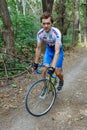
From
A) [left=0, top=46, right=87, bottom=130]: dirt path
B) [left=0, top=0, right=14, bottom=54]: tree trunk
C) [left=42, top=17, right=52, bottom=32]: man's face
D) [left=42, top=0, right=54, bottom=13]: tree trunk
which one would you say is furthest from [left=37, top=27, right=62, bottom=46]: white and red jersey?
[left=42, top=0, right=54, bottom=13]: tree trunk

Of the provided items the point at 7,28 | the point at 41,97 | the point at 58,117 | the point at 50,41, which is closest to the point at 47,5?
the point at 7,28

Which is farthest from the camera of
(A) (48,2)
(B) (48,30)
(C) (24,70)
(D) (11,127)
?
(A) (48,2)

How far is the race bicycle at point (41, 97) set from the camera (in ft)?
18.5

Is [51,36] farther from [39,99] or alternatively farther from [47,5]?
[47,5]

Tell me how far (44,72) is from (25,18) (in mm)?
9675

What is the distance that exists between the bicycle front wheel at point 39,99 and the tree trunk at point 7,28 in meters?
4.00

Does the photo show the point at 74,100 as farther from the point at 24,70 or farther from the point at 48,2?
the point at 48,2

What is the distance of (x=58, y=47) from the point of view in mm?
5668

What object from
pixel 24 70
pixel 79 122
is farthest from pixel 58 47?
pixel 24 70

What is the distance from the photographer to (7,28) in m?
9.50

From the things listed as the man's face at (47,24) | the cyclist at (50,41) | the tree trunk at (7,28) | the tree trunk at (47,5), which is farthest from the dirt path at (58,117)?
the tree trunk at (47,5)

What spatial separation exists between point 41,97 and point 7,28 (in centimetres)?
435

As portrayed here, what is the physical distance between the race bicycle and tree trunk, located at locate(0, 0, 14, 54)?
397 cm

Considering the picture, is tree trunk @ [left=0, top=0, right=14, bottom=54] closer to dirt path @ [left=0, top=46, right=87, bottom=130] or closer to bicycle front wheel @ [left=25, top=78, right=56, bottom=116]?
dirt path @ [left=0, top=46, right=87, bottom=130]
